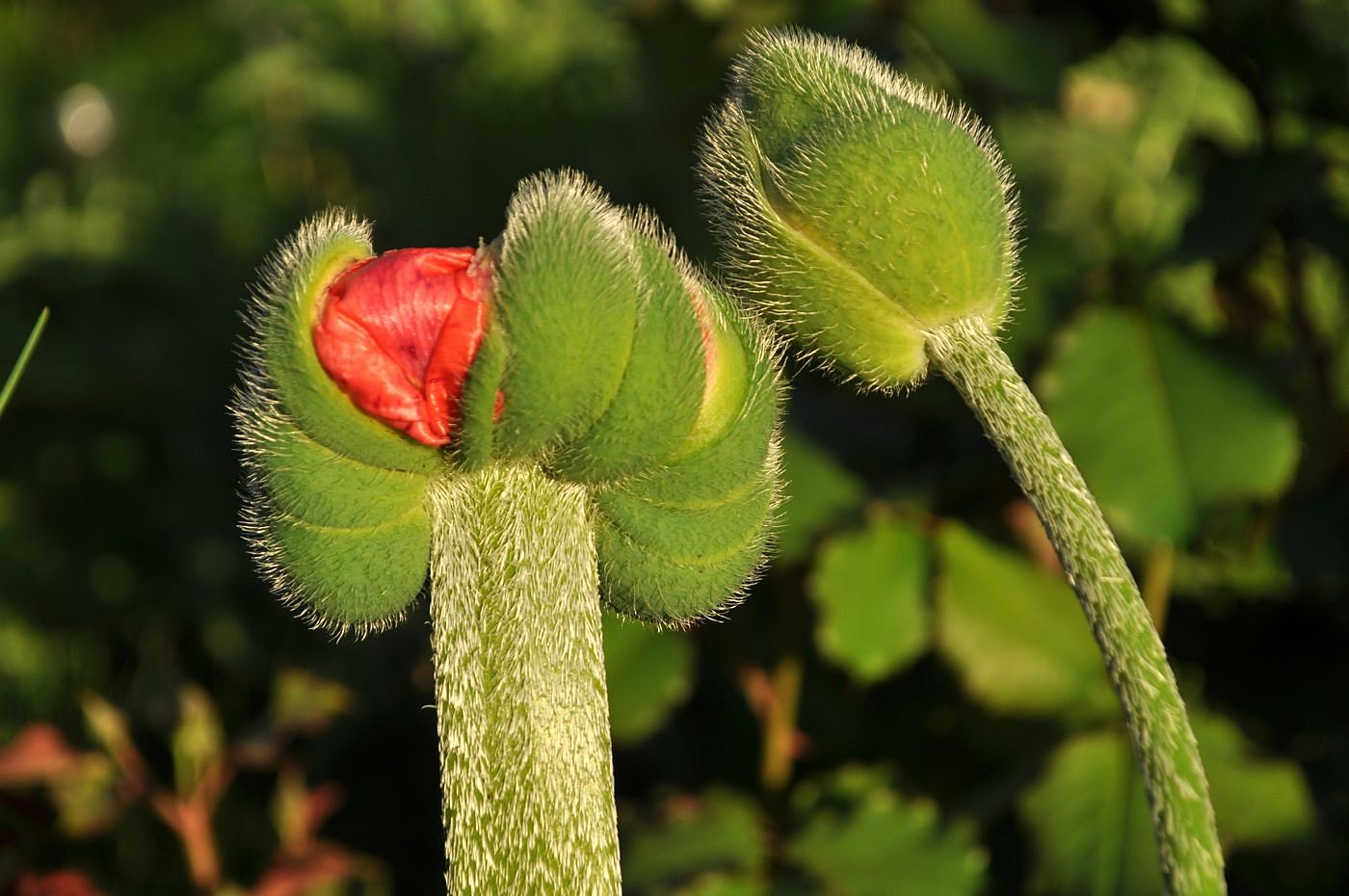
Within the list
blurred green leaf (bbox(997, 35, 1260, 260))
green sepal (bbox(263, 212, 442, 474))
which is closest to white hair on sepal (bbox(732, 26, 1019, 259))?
green sepal (bbox(263, 212, 442, 474))

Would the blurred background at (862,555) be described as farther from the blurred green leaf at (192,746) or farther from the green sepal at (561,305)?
the green sepal at (561,305)

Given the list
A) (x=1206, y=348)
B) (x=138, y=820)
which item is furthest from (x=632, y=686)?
(x=138, y=820)

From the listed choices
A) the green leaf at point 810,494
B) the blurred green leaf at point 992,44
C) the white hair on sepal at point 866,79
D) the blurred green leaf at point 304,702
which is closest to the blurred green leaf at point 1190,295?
the blurred green leaf at point 992,44

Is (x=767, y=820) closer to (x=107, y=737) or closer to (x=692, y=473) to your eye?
(x=107, y=737)

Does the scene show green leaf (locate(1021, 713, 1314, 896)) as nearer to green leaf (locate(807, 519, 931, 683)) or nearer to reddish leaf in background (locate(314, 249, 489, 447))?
green leaf (locate(807, 519, 931, 683))

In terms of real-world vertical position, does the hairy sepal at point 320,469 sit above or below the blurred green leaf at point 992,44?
above

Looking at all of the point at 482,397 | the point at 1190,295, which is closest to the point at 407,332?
the point at 482,397

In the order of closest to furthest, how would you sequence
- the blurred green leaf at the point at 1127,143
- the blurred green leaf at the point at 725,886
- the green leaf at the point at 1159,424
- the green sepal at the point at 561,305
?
the green sepal at the point at 561,305, the blurred green leaf at the point at 725,886, the green leaf at the point at 1159,424, the blurred green leaf at the point at 1127,143
